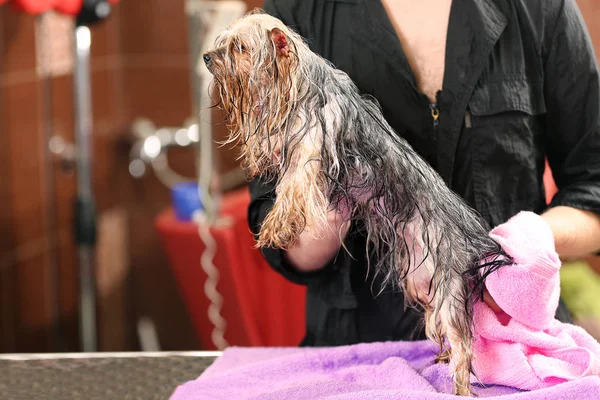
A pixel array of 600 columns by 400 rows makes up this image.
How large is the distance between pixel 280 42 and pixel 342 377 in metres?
0.49

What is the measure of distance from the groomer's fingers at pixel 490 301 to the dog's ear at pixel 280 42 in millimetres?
374

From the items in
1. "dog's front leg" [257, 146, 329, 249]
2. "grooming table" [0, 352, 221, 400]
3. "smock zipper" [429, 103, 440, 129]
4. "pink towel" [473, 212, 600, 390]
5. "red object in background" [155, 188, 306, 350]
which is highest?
"smock zipper" [429, 103, 440, 129]

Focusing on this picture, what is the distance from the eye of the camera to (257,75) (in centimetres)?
77

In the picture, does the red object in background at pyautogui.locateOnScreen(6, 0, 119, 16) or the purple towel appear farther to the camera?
the red object in background at pyautogui.locateOnScreen(6, 0, 119, 16)

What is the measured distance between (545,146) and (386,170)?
1.45 ft

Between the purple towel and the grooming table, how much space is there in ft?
0.20

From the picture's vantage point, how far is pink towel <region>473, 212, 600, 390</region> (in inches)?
35.0

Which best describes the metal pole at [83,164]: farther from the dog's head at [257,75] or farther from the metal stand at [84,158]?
the dog's head at [257,75]

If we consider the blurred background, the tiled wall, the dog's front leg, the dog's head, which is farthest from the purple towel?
the tiled wall

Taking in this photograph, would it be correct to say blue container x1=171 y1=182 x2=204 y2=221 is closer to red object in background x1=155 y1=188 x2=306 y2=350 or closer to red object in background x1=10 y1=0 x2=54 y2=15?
red object in background x1=155 y1=188 x2=306 y2=350

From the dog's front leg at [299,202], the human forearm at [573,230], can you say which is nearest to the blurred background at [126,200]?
the human forearm at [573,230]

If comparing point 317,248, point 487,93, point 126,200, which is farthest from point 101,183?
point 487,93

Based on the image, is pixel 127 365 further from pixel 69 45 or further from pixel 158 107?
pixel 158 107

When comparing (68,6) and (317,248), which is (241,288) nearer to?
(68,6)
